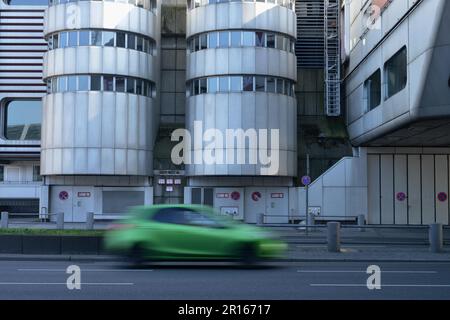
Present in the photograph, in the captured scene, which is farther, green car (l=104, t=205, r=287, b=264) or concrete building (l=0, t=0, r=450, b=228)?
concrete building (l=0, t=0, r=450, b=228)

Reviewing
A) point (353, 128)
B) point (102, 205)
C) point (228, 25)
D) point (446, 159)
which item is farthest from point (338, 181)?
point (102, 205)

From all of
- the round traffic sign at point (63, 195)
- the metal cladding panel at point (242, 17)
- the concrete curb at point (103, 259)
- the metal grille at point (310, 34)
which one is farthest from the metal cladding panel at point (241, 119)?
the concrete curb at point (103, 259)

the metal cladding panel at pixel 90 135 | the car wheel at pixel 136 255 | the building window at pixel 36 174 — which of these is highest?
the metal cladding panel at pixel 90 135

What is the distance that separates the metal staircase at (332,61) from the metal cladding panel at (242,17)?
352 centimetres

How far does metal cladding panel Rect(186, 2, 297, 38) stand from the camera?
34.6m

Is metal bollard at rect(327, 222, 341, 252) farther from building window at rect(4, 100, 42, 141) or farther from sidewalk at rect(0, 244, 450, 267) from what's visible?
building window at rect(4, 100, 42, 141)

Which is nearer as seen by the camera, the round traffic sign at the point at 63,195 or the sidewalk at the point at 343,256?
the sidewalk at the point at 343,256

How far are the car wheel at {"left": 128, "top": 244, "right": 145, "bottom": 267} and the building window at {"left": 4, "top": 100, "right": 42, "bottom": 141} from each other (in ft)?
98.0

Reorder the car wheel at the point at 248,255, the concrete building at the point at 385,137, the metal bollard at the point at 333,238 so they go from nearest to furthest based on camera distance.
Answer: the car wheel at the point at 248,255
the metal bollard at the point at 333,238
the concrete building at the point at 385,137

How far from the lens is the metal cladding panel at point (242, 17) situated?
3459 centimetres

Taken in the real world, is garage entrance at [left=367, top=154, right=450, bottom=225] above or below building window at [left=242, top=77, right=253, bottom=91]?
below

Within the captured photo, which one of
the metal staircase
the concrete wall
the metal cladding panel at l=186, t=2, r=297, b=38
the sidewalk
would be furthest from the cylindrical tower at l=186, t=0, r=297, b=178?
the sidewalk

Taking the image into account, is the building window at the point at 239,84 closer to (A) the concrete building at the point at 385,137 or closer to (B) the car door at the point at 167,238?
(A) the concrete building at the point at 385,137
